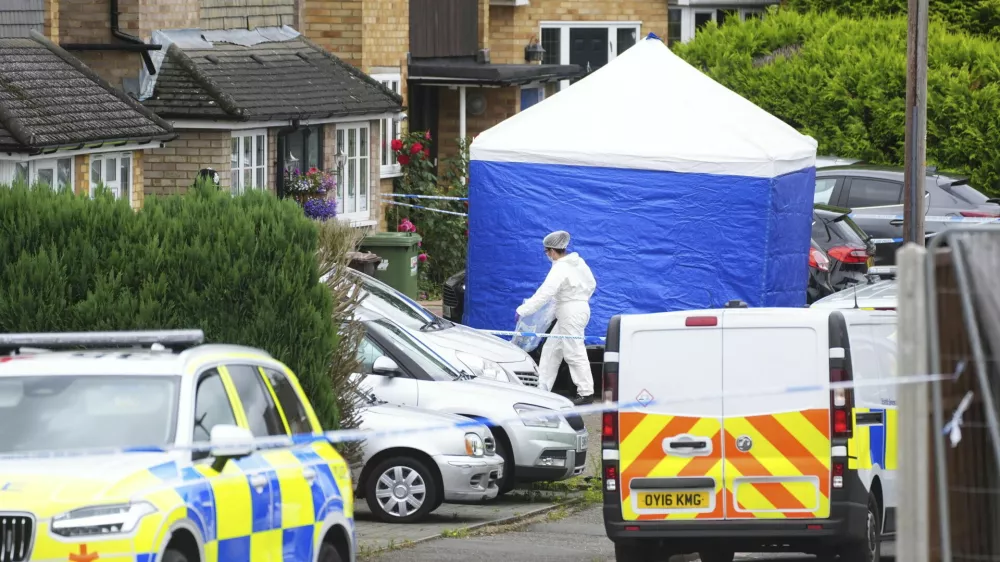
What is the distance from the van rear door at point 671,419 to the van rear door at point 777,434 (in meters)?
0.09

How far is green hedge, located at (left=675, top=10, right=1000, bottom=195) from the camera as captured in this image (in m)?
32.2

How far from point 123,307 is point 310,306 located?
112 centimetres

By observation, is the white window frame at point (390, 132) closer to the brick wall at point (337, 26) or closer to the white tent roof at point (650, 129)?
the brick wall at point (337, 26)

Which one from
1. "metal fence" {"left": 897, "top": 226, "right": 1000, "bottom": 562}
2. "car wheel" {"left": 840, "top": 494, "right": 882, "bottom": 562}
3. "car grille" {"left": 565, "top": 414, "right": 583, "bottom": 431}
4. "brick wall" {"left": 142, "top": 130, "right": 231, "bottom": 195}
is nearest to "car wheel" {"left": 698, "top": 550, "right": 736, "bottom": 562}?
"car wheel" {"left": 840, "top": 494, "right": 882, "bottom": 562}

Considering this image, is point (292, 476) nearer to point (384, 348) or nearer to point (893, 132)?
point (384, 348)

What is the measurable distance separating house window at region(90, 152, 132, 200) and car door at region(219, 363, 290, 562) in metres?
11.5

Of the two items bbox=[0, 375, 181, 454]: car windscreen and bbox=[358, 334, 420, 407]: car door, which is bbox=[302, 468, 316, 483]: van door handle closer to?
bbox=[0, 375, 181, 454]: car windscreen

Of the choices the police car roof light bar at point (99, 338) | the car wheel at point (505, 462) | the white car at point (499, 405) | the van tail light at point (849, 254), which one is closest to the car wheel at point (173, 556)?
the police car roof light bar at point (99, 338)

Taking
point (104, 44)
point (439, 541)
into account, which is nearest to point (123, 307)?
point (439, 541)

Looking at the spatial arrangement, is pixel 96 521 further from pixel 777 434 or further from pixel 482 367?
pixel 482 367

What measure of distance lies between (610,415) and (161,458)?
3503 millimetres

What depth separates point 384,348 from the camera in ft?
46.2

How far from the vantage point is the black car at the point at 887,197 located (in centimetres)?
2714

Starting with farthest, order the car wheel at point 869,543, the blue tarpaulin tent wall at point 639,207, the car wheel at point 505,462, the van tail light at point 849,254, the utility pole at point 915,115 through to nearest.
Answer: the van tail light at point 849,254, the utility pole at point 915,115, the blue tarpaulin tent wall at point 639,207, the car wheel at point 505,462, the car wheel at point 869,543
